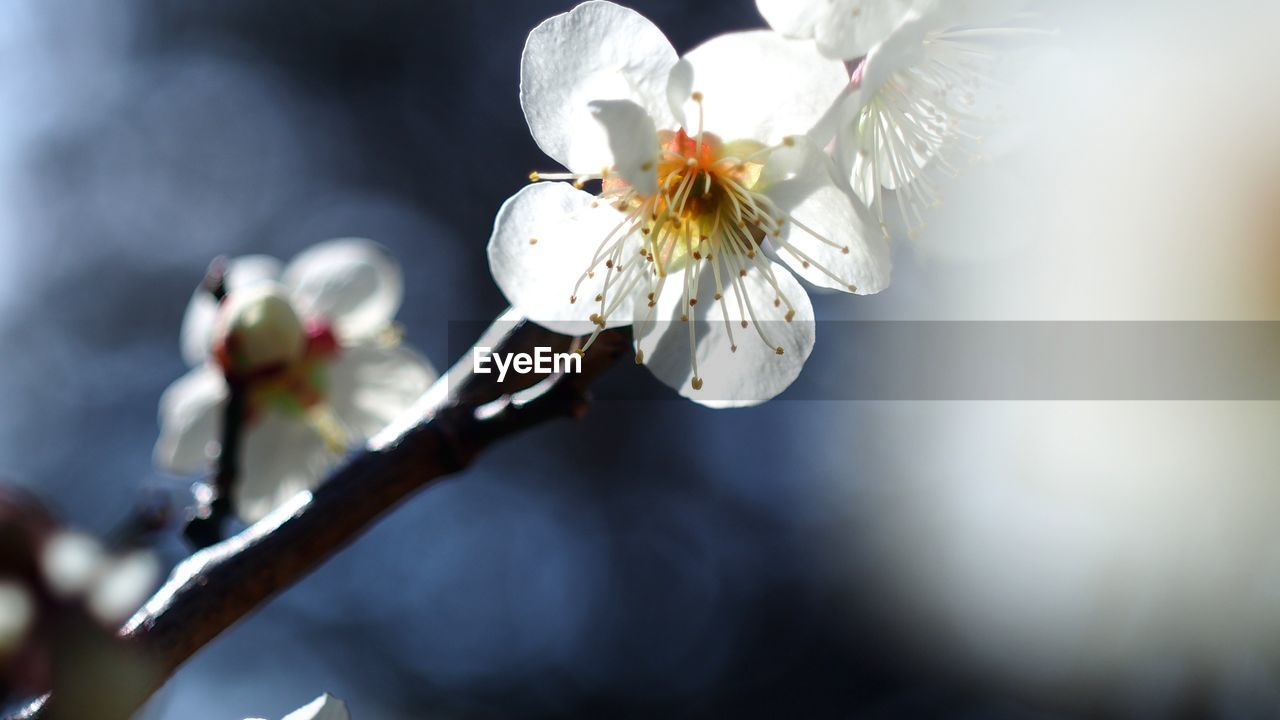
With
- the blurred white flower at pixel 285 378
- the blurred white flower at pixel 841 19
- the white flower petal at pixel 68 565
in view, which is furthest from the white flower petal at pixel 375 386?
the blurred white flower at pixel 841 19

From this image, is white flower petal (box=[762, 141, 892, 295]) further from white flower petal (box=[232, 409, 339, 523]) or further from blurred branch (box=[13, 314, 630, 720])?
white flower petal (box=[232, 409, 339, 523])

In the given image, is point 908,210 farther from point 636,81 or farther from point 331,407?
point 331,407

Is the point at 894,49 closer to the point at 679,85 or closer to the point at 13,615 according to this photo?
the point at 679,85

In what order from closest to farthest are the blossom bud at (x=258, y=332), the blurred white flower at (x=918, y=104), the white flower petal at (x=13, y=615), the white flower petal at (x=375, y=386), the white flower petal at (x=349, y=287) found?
the white flower petal at (x=13, y=615)
the blurred white flower at (x=918, y=104)
the blossom bud at (x=258, y=332)
the white flower petal at (x=375, y=386)
the white flower petal at (x=349, y=287)

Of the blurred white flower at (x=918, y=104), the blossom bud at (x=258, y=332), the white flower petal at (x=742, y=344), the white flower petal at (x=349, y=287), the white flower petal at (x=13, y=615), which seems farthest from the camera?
the white flower petal at (x=349, y=287)

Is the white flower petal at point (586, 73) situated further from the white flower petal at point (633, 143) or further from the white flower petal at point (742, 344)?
the white flower petal at point (742, 344)

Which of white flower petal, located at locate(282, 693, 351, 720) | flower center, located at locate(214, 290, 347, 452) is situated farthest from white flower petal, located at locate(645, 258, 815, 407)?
flower center, located at locate(214, 290, 347, 452)

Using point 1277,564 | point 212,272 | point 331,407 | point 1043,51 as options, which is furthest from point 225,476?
point 1277,564

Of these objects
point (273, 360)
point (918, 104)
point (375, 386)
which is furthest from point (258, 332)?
point (918, 104)
